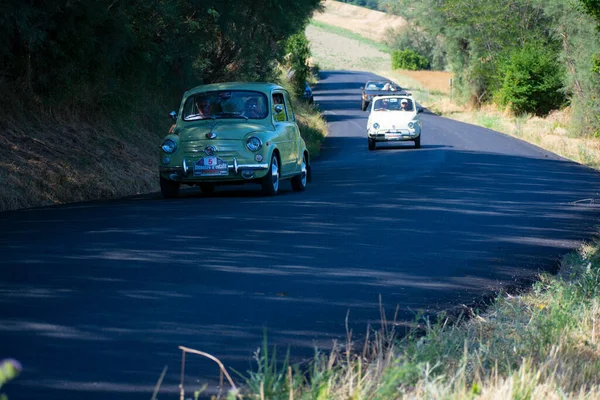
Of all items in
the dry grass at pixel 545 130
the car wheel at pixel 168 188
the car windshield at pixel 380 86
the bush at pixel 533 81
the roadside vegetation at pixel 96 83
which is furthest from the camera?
the car windshield at pixel 380 86

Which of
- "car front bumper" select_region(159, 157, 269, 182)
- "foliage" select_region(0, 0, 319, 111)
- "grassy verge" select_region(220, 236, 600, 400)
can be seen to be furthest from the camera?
"foliage" select_region(0, 0, 319, 111)

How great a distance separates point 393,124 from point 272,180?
16.9 meters

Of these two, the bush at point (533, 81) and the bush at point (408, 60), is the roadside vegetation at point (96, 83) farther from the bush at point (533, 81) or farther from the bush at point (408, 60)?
the bush at point (408, 60)

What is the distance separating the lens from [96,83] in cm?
2198

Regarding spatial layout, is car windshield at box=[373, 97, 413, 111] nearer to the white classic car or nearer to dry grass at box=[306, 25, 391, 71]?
the white classic car

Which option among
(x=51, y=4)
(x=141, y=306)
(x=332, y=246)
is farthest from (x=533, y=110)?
(x=141, y=306)

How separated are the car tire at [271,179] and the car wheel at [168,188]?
1.43m

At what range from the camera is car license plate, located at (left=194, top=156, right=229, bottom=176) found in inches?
669

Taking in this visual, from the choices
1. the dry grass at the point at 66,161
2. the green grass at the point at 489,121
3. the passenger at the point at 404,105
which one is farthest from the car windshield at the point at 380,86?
the dry grass at the point at 66,161

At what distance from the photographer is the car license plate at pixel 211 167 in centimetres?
1698

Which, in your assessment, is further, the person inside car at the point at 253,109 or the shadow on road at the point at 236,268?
the person inside car at the point at 253,109

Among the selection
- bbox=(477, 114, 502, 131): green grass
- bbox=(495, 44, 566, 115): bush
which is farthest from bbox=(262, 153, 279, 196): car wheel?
bbox=(495, 44, 566, 115): bush

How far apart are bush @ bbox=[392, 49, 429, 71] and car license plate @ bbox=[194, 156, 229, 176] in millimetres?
111324

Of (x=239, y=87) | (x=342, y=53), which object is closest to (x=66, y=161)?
(x=239, y=87)
